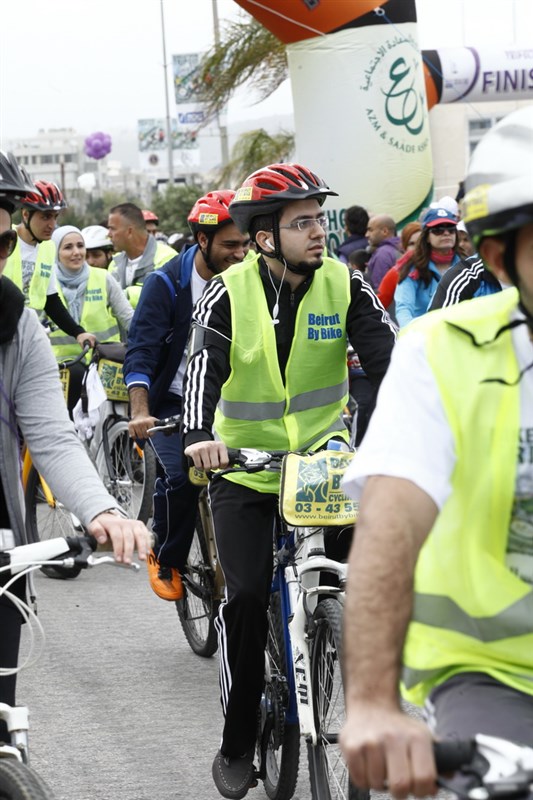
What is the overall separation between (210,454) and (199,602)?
8.96 feet

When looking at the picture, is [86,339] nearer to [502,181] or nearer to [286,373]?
[286,373]

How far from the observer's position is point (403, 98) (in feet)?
51.4

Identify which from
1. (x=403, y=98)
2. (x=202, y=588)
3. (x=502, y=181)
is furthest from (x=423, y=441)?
(x=403, y=98)

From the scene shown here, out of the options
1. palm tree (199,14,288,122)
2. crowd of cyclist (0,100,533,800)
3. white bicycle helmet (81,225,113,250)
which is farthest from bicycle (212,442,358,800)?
palm tree (199,14,288,122)

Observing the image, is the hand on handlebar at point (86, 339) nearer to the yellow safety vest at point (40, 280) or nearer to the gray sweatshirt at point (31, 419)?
the yellow safety vest at point (40, 280)

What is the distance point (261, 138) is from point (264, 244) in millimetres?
27411

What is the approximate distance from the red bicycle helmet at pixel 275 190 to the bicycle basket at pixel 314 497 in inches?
41.2

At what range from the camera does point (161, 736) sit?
236 inches

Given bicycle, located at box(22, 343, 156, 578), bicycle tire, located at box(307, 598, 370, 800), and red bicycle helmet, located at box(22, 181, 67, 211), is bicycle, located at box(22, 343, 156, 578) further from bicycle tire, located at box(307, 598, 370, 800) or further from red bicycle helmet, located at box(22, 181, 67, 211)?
bicycle tire, located at box(307, 598, 370, 800)

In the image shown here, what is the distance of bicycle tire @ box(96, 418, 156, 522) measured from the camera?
1013cm

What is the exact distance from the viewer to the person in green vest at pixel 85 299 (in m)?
11.3

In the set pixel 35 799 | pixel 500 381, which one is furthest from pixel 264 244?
pixel 500 381

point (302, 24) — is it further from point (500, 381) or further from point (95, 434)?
point (500, 381)

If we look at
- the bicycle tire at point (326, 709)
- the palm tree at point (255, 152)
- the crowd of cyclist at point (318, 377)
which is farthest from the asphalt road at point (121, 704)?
the palm tree at point (255, 152)
